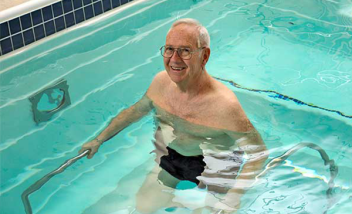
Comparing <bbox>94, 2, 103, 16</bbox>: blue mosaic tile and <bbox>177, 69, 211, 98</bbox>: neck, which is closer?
<bbox>177, 69, 211, 98</bbox>: neck

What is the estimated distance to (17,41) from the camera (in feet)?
13.1

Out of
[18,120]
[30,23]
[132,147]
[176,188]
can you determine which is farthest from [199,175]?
[30,23]

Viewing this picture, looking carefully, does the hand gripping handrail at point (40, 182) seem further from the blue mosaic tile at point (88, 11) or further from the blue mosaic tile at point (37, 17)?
the blue mosaic tile at point (88, 11)

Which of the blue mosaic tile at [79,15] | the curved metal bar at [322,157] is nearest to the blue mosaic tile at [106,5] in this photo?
the blue mosaic tile at [79,15]

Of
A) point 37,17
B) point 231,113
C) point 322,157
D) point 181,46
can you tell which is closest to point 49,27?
point 37,17

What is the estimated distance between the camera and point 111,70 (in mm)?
4188

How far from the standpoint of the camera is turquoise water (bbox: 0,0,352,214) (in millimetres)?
3143

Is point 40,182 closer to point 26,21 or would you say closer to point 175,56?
point 175,56

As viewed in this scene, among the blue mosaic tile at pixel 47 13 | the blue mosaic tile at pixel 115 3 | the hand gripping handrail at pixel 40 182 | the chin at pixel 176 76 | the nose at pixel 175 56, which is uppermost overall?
the nose at pixel 175 56

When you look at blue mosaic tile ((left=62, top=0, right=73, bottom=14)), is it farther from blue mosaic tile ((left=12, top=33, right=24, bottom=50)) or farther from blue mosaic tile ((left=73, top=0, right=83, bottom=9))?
blue mosaic tile ((left=12, top=33, right=24, bottom=50))

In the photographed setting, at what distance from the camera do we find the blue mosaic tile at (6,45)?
390cm

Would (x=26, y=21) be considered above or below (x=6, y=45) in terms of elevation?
above

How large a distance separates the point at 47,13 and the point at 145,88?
0.87 metres

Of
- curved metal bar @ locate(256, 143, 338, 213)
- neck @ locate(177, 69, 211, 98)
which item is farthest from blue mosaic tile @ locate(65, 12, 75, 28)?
curved metal bar @ locate(256, 143, 338, 213)
